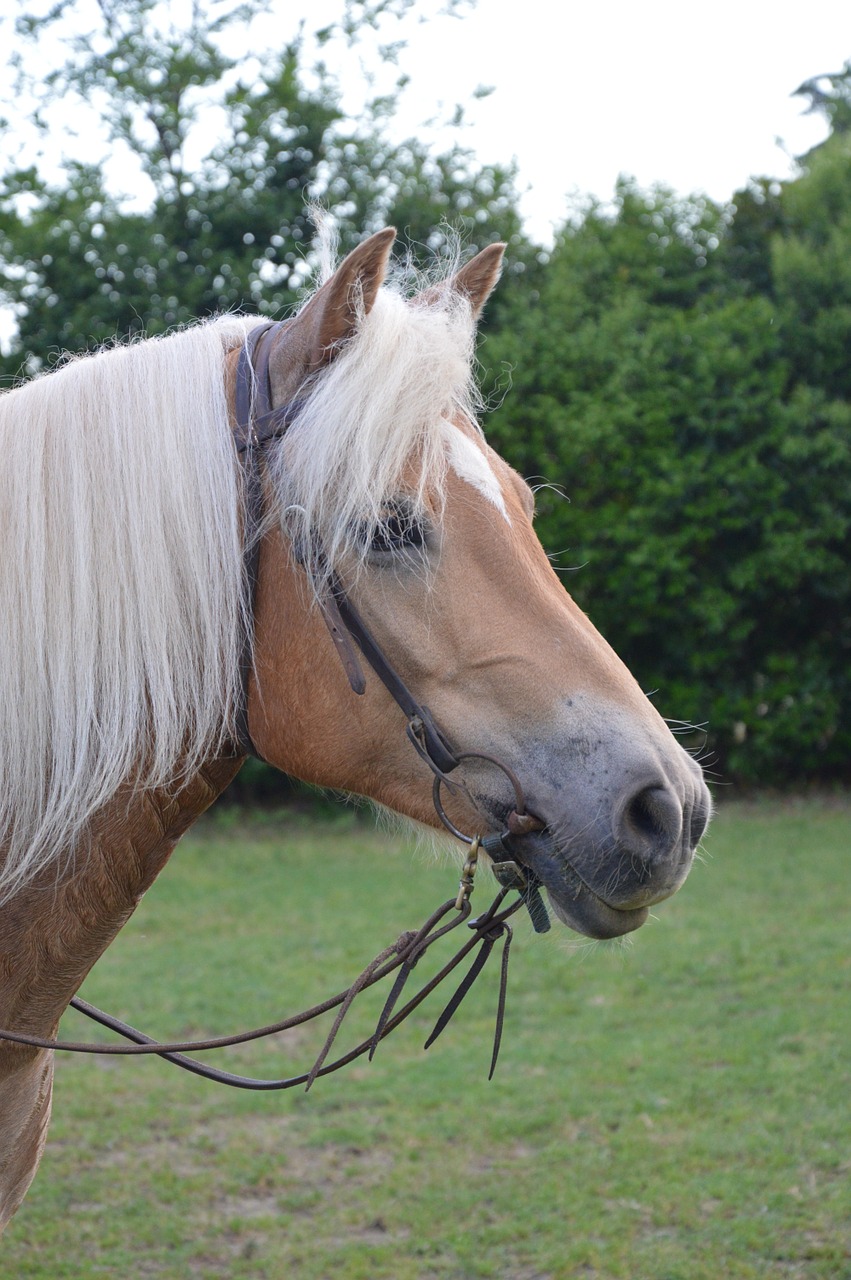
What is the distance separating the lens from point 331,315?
5.70 feet

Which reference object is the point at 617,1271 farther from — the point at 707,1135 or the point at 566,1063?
the point at 566,1063

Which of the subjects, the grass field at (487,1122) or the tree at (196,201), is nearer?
the grass field at (487,1122)

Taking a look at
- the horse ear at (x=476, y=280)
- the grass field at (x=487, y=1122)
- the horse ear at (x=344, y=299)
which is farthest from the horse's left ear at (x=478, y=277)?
the grass field at (x=487, y=1122)

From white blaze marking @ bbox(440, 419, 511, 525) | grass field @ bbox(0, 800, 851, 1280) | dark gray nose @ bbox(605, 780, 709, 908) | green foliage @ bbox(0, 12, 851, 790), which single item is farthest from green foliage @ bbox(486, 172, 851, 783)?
dark gray nose @ bbox(605, 780, 709, 908)

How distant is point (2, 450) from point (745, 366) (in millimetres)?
8925

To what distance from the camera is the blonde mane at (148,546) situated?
5.64 ft

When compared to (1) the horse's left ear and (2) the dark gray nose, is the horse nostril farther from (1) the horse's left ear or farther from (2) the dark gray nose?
(1) the horse's left ear

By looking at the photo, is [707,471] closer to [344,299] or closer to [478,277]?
[478,277]

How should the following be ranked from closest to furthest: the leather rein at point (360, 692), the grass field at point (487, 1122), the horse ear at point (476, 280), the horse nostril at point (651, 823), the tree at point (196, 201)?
1. the horse nostril at point (651, 823)
2. the leather rein at point (360, 692)
3. the horse ear at point (476, 280)
4. the grass field at point (487, 1122)
5. the tree at point (196, 201)

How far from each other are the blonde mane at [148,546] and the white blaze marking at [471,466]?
0.08 ft

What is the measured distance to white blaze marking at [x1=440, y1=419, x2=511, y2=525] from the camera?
69.4 inches

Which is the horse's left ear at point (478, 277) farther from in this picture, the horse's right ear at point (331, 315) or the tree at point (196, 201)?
the tree at point (196, 201)

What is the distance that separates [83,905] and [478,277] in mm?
1366

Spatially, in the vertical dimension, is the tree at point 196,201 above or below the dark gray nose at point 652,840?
above
